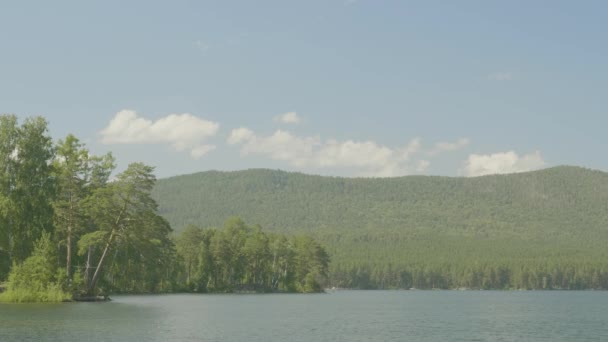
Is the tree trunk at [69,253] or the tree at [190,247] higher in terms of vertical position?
the tree at [190,247]

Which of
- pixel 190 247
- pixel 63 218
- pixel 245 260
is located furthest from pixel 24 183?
pixel 245 260

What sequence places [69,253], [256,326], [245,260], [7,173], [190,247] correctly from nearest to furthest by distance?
[256,326] < [7,173] < [69,253] < [190,247] < [245,260]

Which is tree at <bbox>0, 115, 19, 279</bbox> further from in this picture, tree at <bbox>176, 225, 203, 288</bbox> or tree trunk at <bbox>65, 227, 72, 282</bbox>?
tree at <bbox>176, 225, 203, 288</bbox>

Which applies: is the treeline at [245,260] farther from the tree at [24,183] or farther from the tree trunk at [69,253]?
the tree at [24,183]

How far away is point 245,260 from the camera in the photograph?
160625 mm

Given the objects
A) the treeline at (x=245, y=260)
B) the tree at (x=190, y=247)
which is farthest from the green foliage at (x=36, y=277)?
the tree at (x=190, y=247)

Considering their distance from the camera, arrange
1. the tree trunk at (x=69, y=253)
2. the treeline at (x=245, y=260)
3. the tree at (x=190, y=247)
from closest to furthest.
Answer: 1. the tree trunk at (x=69, y=253)
2. the tree at (x=190, y=247)
3. the treeline at (x=245, y=260)

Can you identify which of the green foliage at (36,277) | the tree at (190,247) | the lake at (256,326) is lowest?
the lake at (256,326)

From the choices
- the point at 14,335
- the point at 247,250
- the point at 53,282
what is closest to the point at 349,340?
the point at 14,335

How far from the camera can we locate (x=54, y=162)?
298 ft

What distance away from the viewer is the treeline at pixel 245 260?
154375 millimetres

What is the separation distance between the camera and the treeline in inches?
6078

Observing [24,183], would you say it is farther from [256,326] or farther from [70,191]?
[256,326]

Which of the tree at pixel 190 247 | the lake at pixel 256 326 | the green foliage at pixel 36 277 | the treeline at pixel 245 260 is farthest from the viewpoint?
the treeline at pixel 245 260
